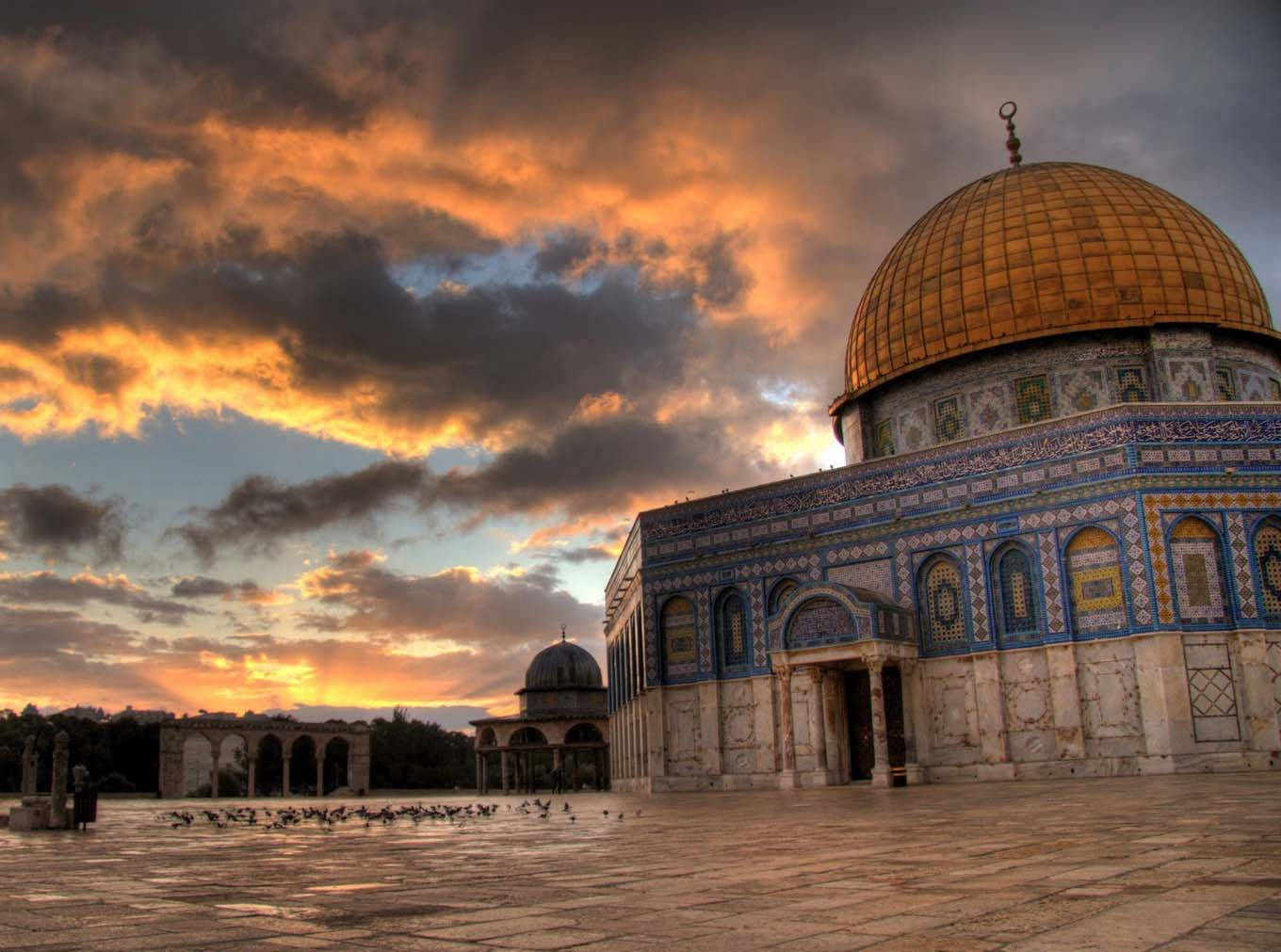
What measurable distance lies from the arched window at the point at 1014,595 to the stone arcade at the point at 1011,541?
0.18 feet

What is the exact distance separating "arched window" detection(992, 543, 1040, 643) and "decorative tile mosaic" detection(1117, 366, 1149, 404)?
17.6 ft

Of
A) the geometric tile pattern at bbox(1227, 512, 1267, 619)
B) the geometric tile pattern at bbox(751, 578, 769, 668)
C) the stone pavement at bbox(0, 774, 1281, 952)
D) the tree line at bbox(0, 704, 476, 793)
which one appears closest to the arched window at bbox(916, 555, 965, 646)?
the geometric tile pattern at bbox(751, 578, 769, 668)

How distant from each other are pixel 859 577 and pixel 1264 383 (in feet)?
37.6

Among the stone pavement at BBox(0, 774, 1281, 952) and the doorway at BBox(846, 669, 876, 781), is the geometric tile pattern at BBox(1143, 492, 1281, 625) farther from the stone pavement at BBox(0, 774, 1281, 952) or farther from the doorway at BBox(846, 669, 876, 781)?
Result: the stone pavement at BBox(0, 774, 1281, 952)

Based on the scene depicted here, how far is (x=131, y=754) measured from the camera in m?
56.2

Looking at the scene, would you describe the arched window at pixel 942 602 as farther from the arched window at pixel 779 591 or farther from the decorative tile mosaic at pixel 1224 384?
the decorative tile mosaic at pixel 1224 384

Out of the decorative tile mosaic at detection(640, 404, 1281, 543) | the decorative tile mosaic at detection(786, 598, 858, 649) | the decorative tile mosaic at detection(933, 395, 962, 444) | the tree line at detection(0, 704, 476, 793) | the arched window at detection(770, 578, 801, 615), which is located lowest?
the tree line at detection(0, 704, 476, 793)

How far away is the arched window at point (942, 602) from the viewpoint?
2428 centimetres

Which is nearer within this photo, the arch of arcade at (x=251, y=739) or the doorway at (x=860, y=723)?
the doorway at (x=860, y=723)

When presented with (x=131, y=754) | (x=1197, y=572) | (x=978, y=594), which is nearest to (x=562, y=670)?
(x=131, y=754)

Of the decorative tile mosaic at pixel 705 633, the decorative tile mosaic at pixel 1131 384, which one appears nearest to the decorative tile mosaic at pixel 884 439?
the decorative tile mosaic at pixel 1131 384

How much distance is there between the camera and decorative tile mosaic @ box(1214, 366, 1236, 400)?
26.6 m

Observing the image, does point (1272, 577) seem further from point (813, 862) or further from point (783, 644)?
point (813, 862)

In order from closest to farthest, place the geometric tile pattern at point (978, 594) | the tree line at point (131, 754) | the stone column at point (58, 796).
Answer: the stone column at point (58, 796) → the geometric tile pattern at point (978, 594) → the tree line at point (131, 754)
